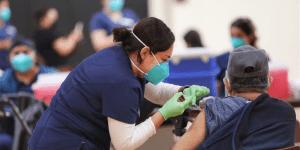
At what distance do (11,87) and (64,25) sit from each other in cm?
272

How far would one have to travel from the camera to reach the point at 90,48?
5.76 m

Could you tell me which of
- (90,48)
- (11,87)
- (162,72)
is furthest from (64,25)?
(162,72)

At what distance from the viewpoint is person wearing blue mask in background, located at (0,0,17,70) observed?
4367 millimetres

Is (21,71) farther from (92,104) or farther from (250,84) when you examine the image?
(250,84)

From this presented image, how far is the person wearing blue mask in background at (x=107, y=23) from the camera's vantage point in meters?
4.30

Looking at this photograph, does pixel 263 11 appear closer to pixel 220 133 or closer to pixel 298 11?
pixel 298 11

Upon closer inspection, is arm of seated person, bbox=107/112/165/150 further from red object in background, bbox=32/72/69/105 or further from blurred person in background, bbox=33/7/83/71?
blurred person in background, bbox=33/7/83/71

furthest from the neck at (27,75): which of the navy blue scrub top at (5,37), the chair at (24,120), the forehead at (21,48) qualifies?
the navy blue scrub top at (5,37)

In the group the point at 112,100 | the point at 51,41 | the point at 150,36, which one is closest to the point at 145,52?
the point at 150,36

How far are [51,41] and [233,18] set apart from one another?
8.55ft

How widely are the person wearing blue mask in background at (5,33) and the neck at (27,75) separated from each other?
1.22m

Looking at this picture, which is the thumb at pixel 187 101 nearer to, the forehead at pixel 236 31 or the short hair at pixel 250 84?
the short hair at pixel 250 84

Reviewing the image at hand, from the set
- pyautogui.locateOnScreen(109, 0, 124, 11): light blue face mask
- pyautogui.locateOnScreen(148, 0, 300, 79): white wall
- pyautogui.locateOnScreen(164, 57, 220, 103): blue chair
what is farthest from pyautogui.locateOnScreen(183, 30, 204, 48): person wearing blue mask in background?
pyautogui.locateOnScreen(148, 0, 300, 79): white wall

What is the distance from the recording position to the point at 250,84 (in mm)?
1400
